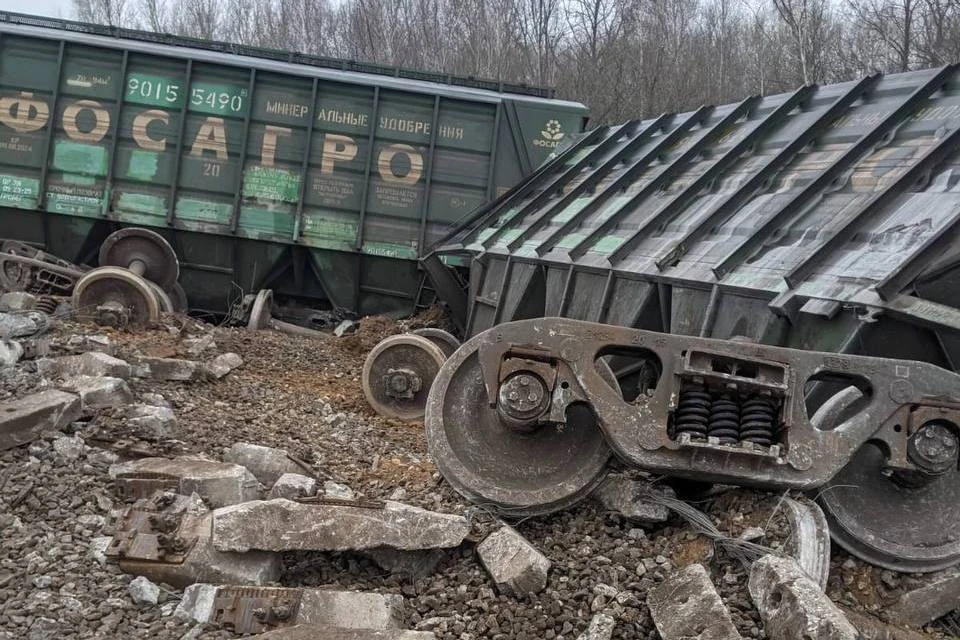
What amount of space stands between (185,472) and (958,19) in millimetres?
20789

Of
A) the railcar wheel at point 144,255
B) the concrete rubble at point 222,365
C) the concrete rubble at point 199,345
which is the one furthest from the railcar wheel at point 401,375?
the railcar wheel at point 144,255

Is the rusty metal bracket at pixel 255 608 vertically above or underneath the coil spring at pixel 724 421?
underneath

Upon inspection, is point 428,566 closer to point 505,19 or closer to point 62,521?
point 62,521

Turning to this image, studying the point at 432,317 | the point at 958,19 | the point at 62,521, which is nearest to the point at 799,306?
the point at 62,521

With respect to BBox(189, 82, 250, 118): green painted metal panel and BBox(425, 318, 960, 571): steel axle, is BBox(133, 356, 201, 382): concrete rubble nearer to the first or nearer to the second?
BBox(425, 318, 960, 571): steel axle

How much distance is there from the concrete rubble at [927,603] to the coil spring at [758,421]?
2.59 feet

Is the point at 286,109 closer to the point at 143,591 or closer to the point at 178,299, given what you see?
the point at 178,299

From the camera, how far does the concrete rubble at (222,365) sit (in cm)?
740

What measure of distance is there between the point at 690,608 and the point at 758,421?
0.97 metres

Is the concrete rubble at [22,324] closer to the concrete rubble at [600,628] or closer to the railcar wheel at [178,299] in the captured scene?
the railcar wheel at [178,299]

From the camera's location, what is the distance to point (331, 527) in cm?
384

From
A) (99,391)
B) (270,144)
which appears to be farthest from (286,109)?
(99,391)

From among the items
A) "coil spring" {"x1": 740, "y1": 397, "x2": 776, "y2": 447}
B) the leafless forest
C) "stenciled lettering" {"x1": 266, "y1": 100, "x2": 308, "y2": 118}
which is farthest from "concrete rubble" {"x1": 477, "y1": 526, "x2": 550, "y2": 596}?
the leafless forest

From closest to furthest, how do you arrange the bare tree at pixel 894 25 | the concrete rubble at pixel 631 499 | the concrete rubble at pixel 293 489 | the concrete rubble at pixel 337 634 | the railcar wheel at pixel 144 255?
1. the concrete rubble at pixel 337 634
2. the concrete rubble at pixel 631 499
3. the concrete rubble at pixel 293 489
4. the railcar wheel at pixel 144 255
5. the bare tree at pixel 894 25
